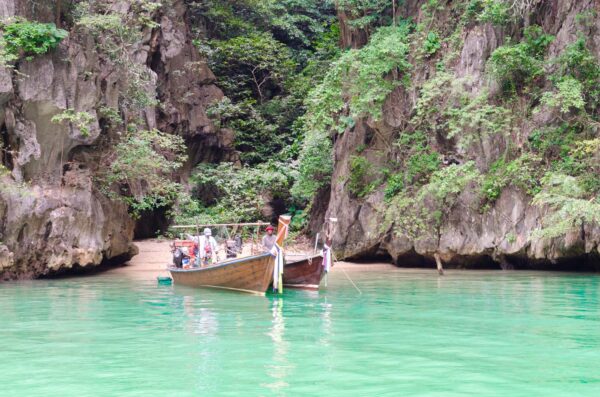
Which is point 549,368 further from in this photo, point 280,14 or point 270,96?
point 280,14

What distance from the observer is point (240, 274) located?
50.8 ft

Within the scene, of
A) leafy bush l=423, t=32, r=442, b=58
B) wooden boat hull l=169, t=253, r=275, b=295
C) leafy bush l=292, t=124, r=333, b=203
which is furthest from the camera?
leafy bush l=292, t=124, r=333, b=203

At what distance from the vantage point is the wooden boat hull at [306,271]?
1624 cm

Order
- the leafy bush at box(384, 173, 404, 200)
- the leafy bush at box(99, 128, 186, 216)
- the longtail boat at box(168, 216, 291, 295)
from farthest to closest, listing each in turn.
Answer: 1. the leafy bush at box(384, 173, 404, 200)
2. the leafy bush at box(99, 128, 186, 216)
3. the longtail boat at box(168, 216, 291, 295)

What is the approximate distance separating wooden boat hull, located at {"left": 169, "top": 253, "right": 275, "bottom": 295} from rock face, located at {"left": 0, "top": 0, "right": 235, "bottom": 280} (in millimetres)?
4786

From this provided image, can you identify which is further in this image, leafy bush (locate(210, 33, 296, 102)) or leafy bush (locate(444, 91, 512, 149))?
leafy bush (locate(210, 33, 296, 102))

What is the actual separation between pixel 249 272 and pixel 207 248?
9.64 feet

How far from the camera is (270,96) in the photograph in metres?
35.2

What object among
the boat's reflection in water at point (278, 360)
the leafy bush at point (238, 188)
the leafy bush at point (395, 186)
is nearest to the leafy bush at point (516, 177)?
the leafy bush at point (395, 186)

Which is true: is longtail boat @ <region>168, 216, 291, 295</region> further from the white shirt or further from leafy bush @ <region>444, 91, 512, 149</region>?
leafy bush @ <region>444, 91, 512, 149</region>

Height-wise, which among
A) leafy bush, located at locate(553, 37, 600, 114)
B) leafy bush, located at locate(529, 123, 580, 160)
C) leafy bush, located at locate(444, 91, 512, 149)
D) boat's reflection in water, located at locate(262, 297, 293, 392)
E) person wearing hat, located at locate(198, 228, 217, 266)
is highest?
leafy bush, located at locate(553, 37, 600, 114)

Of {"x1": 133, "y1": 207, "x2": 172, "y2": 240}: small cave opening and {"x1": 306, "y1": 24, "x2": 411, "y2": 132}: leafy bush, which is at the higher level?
{"x1": 306, "y1": 24, "x2": 411, "y2": 132}: leafy bush

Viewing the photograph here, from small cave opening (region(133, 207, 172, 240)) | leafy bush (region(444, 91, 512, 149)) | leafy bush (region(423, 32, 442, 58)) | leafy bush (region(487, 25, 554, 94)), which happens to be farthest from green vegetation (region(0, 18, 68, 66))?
leafy bush (region(487, 25, 554, 94))

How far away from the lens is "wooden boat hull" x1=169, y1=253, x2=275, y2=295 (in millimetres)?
14969
